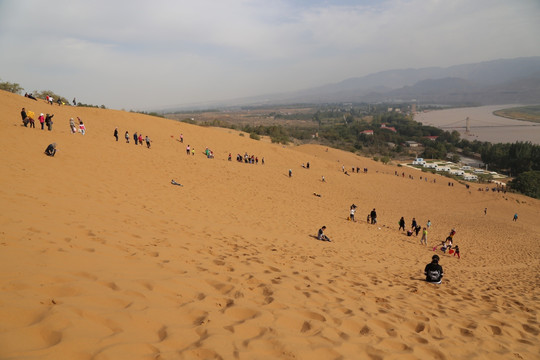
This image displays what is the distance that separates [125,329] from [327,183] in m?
25.5

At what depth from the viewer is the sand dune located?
287 cm

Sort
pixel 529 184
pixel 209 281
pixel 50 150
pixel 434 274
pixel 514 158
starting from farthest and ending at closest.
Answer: pixel 514 158 < pixel 529 184 < pixel 50 150 < pixel 434 274 < pixel 209 281

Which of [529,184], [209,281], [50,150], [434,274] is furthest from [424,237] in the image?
[529,184]

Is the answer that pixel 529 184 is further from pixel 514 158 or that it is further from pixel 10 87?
pixel 10 87

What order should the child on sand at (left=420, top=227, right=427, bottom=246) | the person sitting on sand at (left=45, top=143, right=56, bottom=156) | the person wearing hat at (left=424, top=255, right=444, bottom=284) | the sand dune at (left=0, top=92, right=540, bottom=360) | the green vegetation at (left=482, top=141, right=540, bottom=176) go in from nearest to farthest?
the sand dune at (left=0, top=92, right=540, bottom=360)
the person wearing hat at (left=424, top=255, right=444, bottom=284)
the person sitting on sand at (left=45, top=143, right=56, bottom=156)
the child on sand at (left=420, top=227, right=427, bottom=246)
the green vegetation at (left=482, top=141, right=540, bottom=176)

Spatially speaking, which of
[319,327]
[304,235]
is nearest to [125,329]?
[319,327]

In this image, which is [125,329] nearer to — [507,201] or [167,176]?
[167,176]

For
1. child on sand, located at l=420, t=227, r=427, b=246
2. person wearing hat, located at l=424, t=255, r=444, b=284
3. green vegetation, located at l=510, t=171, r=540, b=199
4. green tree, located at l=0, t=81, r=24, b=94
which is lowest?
green vegetation, located at l=510, t=171, r=540, b=199

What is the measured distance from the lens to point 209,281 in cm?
438

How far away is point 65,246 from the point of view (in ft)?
15.5

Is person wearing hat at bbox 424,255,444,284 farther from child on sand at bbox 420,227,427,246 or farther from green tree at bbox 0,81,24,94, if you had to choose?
green tree at bbox 0,81,24,94

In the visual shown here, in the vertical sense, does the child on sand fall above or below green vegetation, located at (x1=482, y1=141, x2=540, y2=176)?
above

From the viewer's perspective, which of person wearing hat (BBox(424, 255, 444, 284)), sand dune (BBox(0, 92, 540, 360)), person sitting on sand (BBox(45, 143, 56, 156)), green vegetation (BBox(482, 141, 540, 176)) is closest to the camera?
sand dune (BBox(0, 92, 540, 360))

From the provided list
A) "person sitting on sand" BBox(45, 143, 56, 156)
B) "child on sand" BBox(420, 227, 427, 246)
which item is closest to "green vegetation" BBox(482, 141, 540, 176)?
"child on sand" BBox(420, 227, 427, 246)
